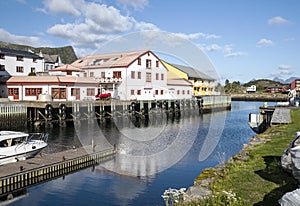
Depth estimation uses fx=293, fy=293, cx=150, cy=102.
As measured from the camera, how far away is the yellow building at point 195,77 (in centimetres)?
7187

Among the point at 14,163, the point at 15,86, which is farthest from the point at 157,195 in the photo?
→ the point at 15,86

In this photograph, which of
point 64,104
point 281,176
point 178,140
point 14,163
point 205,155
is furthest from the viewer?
point 64,104

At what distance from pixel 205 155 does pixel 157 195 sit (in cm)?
913

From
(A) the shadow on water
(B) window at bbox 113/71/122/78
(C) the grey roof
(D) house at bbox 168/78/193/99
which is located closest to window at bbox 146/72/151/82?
(B) window at bbox 113/71/122/78

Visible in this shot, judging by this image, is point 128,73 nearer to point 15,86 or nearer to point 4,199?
point 15,86

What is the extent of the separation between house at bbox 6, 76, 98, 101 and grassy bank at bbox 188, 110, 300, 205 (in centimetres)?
3426

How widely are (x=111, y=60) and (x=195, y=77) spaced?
28.9 m

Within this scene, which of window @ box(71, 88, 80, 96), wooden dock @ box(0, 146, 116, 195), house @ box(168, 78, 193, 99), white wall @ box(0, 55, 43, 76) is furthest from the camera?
house @ box(168, 78, 193, 99)

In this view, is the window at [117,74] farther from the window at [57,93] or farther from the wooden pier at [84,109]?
the window at [57,93]

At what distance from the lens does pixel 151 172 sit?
17.5 metres

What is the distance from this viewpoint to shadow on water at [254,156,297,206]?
7393mm

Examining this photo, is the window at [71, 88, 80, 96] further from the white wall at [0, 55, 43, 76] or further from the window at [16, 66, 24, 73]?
the window at [16, 66, 24, 73]

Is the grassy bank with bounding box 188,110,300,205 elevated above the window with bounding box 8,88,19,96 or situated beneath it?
situated beneath

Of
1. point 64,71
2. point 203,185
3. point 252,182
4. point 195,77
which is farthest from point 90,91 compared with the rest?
point 252,182
